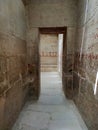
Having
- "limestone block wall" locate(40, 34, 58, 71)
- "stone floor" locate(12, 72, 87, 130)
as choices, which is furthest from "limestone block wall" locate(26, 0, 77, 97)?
"limestone block wall" locate(40, 34, 58, 71)

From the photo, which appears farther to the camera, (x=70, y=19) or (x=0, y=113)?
(x=70, y=19)

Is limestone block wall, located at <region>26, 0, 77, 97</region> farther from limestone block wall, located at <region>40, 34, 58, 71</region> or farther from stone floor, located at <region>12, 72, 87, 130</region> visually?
limestone block wall, located at <region>40, 34, 58, 71</region>

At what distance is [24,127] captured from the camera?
2410mm

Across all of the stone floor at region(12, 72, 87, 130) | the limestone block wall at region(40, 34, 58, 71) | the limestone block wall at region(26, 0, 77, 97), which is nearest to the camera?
the stone floor at region(12, 72, 87, 130)

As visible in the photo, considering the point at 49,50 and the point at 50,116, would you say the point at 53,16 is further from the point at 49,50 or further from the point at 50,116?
the point at 49,50

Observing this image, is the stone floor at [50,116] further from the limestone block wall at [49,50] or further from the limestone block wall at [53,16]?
the limestone block wall at [49,50]

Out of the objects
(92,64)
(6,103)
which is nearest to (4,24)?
(6,103)

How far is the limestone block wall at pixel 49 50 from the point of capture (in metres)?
10.1

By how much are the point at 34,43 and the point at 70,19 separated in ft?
3.80

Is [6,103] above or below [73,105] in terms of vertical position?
above

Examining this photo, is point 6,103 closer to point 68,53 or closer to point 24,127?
point 24,127

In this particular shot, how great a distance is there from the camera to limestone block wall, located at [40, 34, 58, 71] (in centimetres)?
1012

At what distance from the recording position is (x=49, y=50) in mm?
10258

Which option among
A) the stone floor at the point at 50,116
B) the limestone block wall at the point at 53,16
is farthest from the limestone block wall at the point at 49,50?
the stone floor at the point at 50,116
